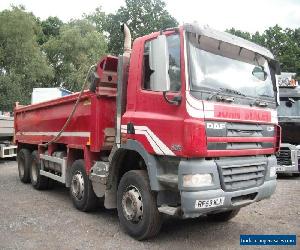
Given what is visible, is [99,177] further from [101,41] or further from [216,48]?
[101,41]

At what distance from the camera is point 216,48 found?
5.39 m

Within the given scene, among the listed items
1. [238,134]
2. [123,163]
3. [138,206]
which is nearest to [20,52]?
[123,163]

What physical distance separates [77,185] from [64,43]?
32.1 meters

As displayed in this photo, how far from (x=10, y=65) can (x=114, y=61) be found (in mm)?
27934

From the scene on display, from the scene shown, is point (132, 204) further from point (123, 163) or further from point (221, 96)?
point (221, 96)

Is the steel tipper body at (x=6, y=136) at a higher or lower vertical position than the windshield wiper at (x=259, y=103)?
lower

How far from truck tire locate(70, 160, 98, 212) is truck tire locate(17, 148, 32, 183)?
304cm

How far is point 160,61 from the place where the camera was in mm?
5043

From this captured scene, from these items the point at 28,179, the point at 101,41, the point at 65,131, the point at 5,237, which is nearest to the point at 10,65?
the point at 101,41

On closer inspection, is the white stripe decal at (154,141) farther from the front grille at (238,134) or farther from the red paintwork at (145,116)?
the front grille at (238,134)

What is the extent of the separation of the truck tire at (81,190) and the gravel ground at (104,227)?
15 centimetres

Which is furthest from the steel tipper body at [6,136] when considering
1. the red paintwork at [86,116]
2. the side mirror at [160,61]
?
the side mirror at [160,61]

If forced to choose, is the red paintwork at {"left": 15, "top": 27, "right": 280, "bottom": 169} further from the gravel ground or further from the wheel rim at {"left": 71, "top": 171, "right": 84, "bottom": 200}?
the gravel ground

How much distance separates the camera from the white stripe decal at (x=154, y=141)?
5.18 meters
